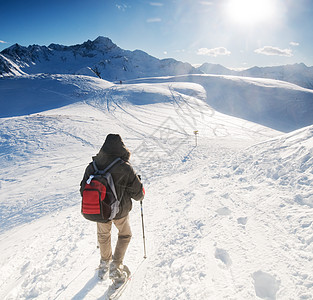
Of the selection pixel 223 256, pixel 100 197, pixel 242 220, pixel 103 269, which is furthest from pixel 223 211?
pixel 100 197

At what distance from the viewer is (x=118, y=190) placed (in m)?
2.74

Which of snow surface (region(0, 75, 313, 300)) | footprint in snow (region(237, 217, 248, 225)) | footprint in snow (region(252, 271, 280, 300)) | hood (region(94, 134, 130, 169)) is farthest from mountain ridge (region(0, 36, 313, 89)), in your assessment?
footprint in snow (region(252, 271, 280, 300))

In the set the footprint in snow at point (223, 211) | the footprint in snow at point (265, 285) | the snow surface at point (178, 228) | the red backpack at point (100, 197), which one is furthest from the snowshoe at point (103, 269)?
the footprint in snow at point (223, 211)

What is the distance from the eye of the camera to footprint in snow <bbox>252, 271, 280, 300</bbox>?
242cm

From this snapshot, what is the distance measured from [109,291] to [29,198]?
5974 millimetres

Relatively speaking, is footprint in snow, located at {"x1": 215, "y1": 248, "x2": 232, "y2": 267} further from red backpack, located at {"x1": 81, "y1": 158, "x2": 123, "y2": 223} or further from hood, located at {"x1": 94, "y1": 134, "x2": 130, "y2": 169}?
hood, located at {"x1": 94, "y1": 134, "x2": 130, "y2": 169}

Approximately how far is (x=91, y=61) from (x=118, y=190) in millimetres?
198918

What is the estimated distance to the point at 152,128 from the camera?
18.1 m

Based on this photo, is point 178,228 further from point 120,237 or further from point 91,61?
point 91,61

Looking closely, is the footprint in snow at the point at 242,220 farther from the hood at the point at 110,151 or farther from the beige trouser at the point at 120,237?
the hood at the point at 110,151

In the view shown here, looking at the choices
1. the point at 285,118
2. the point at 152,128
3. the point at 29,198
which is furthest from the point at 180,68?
the point at 29,198

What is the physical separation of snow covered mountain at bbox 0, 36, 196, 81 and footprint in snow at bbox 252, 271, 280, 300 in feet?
452

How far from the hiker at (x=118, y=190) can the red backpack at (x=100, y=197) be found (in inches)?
3.7

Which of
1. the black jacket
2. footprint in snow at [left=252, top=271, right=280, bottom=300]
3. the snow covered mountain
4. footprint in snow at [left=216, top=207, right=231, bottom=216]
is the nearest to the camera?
footprint in snow at [left=252, top=271, right=280, bottom=300]
